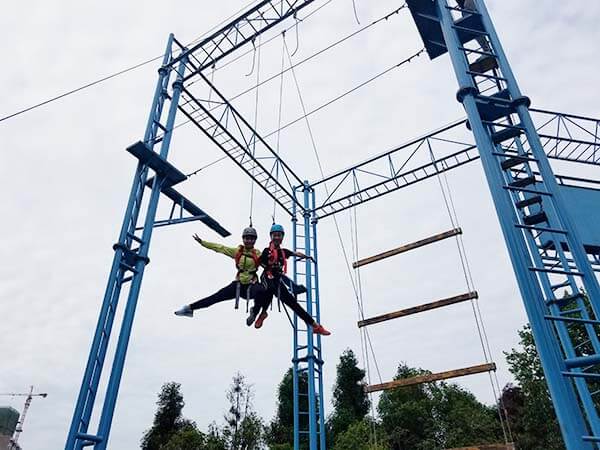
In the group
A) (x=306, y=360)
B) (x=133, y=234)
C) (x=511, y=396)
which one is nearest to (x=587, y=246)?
(x=306, y=360)

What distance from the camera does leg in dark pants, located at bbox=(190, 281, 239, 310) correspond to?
5.94 metres

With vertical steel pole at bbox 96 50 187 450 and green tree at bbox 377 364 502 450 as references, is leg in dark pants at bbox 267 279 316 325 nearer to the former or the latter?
vertical steel pole at bbox 96 50 187 450

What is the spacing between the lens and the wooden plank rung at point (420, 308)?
843 centimetres

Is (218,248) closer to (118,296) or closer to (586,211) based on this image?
(118,296)

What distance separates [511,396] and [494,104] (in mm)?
32687

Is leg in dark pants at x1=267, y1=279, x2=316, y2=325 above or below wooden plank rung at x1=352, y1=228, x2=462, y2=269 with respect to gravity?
below

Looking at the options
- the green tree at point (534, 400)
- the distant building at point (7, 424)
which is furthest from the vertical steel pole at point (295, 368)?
the distant building at point (7, 424)

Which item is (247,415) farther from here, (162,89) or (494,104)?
(494,104)

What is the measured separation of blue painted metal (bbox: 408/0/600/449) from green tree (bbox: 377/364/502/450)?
2420 cm

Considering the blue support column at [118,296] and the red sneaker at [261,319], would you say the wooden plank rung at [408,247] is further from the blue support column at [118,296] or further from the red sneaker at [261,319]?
the blue support column at [118,296]

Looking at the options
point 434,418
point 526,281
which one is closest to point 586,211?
point 526,281

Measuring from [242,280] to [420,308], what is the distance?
455 centimetres

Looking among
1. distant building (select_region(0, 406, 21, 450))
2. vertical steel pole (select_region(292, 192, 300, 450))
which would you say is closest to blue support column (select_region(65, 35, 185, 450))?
vertical steel pole (select_region(292, 192, 300, 450))

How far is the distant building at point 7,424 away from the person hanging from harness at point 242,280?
37.7m
